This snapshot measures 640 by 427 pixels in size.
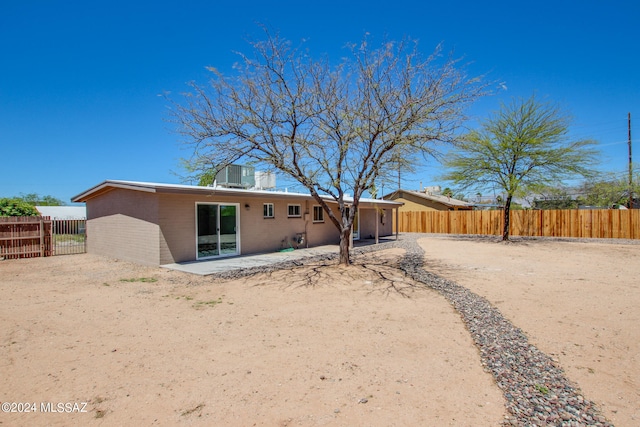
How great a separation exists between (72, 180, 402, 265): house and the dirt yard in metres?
2.45

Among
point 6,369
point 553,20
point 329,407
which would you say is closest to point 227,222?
point 6,369

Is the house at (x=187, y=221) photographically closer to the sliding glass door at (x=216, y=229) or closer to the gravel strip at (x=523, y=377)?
the sliding glass door at (x=216, y=229)

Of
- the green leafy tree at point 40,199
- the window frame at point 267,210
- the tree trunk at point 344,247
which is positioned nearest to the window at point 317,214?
the window frame at point 267,210

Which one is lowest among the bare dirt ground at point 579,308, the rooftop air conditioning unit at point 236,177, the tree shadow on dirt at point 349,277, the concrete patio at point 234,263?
the tree shadow on dirt at point 349,277

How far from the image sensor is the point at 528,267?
384 inches

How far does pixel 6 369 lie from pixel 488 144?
18382 millimetres

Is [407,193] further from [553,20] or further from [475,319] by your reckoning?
[475,319]

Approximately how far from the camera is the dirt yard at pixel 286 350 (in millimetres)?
2678

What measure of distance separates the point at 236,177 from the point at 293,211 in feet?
9.44

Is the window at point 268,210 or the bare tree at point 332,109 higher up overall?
the bare tree at point 332,109

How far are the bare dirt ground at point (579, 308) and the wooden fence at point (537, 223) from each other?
Answer: 7.69m

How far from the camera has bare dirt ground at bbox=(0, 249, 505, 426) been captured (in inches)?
104

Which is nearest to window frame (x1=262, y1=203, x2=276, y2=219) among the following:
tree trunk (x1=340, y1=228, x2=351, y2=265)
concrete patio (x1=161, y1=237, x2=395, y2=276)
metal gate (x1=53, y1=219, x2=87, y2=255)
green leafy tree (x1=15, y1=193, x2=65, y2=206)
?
concrete patio (x1=161, y1=237, x2=395, y2=276)

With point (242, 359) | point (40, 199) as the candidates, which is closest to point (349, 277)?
point (242, 359)
